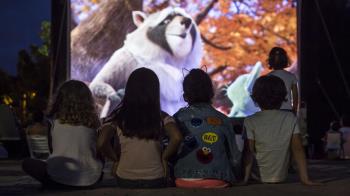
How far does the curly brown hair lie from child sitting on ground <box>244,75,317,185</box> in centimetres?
106

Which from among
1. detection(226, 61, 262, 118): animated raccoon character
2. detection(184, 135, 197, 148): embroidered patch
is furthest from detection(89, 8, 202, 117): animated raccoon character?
detection(184, 135, 197, 148): embroidered patch

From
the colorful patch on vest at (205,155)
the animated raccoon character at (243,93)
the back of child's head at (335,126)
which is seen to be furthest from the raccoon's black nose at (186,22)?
the colorful patch on vest at (205,155)

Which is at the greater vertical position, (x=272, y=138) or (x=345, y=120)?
(x=272, y=138)

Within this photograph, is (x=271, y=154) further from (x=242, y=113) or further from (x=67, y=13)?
(x=67, y=13)

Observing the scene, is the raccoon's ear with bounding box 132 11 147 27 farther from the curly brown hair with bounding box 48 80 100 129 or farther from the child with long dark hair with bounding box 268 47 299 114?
the curly brown hair with bounding box 48 80 100 129

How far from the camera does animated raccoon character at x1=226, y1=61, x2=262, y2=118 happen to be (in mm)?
11031

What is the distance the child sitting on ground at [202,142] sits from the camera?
414 cm

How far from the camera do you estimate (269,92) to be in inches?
167

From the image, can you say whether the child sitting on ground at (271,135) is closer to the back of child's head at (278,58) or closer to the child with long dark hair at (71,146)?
the child with long dark hair at (71,146)

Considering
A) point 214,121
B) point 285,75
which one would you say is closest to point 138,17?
point 285,75

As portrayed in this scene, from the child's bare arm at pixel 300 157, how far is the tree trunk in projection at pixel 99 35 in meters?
7.44

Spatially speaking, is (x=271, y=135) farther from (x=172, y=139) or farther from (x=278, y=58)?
(x=278, y=58)

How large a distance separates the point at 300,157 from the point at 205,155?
61 centimetres

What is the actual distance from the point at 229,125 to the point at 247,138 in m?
0.16
